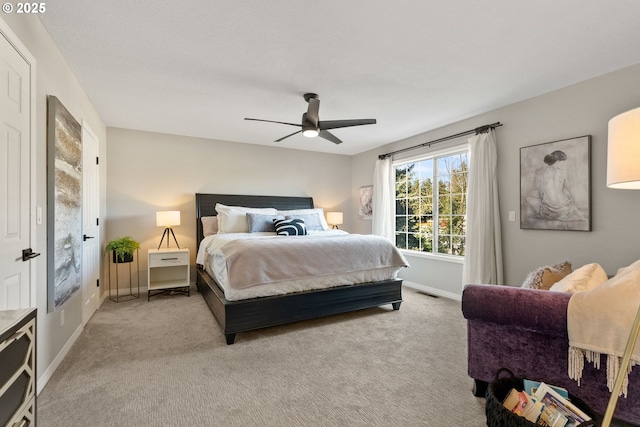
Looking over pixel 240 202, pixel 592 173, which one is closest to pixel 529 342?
pixel 592 173

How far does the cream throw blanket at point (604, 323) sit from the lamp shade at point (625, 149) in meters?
0.49

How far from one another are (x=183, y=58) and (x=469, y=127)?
353 centimetres

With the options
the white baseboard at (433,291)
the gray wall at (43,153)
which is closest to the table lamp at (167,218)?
the gray wall at (43,153)

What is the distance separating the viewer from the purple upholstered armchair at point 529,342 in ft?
4.77

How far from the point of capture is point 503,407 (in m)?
1.33

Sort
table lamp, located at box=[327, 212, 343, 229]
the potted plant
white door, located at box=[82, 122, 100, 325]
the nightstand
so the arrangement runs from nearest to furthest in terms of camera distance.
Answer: white door, located at box=[82, 122, 100, 325] < the potted plant < the nightstand < table lamp, located at box=[327, 212, 343, 229]

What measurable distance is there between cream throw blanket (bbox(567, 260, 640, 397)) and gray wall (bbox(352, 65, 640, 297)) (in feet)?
5.59

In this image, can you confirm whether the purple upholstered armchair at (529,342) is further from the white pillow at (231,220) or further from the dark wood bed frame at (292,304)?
the white pillow at (231,220)

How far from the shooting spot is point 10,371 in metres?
0.96

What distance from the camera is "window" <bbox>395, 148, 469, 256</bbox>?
13.8 ft

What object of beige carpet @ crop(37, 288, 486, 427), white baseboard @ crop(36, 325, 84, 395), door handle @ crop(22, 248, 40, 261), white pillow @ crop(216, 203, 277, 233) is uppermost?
white pillow @ crop(216, 203, 277, 233)

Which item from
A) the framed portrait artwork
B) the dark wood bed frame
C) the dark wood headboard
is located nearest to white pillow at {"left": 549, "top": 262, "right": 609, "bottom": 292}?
the framed portrait artwork

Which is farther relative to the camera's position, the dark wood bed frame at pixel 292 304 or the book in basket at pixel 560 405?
the dark wood bed frame at pixel 292 304

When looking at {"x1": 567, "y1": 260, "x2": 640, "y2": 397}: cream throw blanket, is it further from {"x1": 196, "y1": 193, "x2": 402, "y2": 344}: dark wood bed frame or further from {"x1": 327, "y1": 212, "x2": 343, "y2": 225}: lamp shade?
{"x1": 327, "y1": 212, "x2": 343, "y2": 225}: lamp shade
